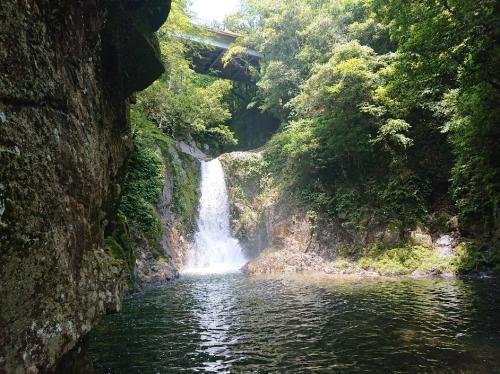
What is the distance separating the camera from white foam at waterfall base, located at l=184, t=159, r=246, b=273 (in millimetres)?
27297

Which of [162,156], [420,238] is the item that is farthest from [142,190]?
[420,238]

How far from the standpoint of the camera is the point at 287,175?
27.0m

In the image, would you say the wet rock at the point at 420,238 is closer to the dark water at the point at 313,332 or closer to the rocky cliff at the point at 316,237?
the rocky cliff at the point at 316,237

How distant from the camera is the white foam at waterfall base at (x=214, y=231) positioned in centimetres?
2730

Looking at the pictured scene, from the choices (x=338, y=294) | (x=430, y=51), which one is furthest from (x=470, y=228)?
(x=430, y=51)

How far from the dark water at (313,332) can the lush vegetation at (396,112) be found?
549 centimetres

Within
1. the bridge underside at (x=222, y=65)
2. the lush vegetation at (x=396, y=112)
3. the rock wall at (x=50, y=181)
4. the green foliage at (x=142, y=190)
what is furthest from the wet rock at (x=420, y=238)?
the bridge underside at (x=222, y=65)

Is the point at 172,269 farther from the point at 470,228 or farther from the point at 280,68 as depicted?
the point at 280,68

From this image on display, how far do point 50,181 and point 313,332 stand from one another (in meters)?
6.18

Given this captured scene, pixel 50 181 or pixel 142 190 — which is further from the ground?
pixel 142 190

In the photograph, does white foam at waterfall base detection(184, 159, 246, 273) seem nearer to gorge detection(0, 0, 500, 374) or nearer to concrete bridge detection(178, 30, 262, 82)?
gorge detection(0, 0, 500, 374)

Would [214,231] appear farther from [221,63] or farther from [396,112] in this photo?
[221,63]

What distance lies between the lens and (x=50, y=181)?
4383 millimetres

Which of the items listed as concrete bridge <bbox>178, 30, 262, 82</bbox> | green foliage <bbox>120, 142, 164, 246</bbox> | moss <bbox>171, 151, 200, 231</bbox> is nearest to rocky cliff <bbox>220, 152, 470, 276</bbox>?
moss <bbox>171, 151, 200, 231</bbox>
